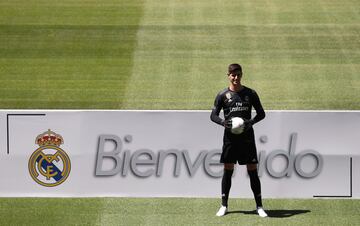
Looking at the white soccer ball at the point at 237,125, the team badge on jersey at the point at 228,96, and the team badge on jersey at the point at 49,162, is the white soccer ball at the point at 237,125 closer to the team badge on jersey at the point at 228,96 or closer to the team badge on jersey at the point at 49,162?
the team badge on jersey at the point at 228,96

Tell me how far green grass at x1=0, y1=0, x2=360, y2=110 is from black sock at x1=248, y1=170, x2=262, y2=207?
637 cm

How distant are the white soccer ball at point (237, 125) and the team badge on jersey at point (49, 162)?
101 inches

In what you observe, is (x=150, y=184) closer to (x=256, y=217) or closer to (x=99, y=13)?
(x=256, y=217)

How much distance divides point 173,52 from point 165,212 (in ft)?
31.4

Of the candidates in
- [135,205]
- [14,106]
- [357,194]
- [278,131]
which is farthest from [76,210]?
[14,106]

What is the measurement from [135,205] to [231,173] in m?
1.43

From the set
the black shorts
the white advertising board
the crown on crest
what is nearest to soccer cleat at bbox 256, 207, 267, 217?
the black shorts

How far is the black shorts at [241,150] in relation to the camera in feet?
37.5

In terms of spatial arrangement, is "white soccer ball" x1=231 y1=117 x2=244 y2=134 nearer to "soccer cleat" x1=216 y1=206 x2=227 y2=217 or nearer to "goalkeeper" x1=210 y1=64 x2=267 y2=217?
"goalkeeper" x1=210 y1=64 x2=267 y2=217

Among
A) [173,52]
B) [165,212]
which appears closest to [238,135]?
[165,212]

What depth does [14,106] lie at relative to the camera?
58.9 ft

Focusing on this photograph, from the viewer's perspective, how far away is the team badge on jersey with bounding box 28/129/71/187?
1248cm

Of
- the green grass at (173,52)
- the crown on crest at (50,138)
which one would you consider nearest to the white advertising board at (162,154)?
the crown on crest at (50,138)

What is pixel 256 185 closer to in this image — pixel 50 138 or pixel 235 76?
pixel 235 76
